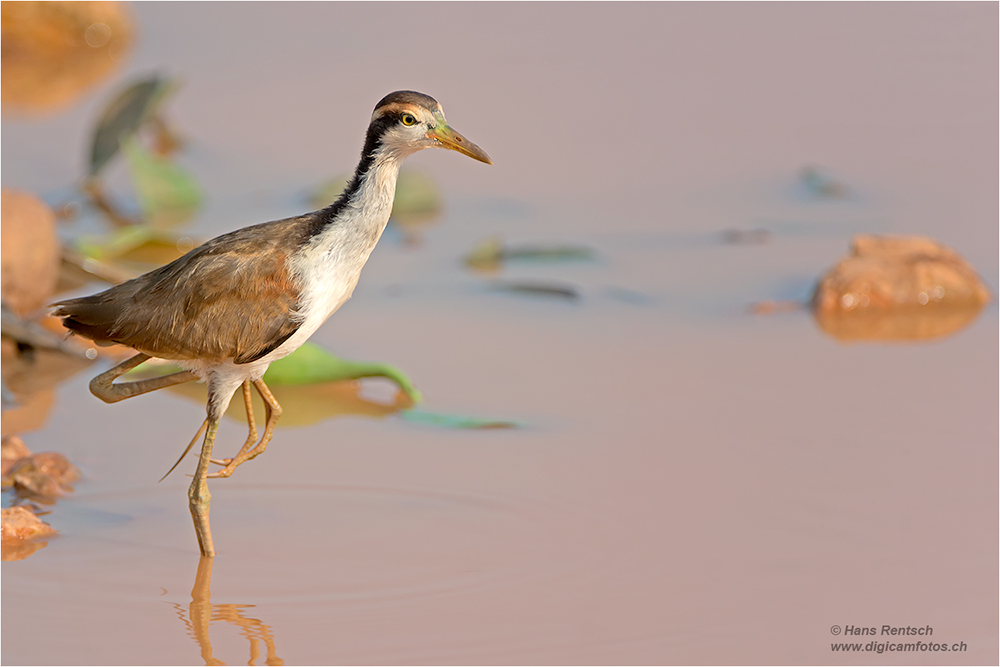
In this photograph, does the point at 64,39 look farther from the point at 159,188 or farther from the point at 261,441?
the point at 261,441

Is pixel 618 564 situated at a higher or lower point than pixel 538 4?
lower

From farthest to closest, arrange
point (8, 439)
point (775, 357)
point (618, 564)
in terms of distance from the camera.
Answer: point (775, 357)
point (8, 439)
point (618, 564)

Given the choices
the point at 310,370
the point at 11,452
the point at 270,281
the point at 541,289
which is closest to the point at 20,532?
the point at 11,452

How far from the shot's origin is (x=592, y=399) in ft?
22.3

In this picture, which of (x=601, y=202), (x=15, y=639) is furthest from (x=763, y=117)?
(x=15, y=639)

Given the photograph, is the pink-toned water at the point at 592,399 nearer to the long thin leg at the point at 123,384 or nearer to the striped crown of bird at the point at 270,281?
the long thin leg at the point at 123,384

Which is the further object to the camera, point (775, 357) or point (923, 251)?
point (923, 251)

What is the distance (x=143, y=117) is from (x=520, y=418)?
4.45 metres

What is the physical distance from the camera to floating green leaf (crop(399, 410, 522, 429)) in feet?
21.0

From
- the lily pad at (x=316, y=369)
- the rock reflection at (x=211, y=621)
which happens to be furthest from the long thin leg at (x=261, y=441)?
the lily pad at (x=316, y=369)

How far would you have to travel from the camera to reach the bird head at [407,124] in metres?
4.91

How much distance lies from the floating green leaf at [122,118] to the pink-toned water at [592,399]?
1.76ft

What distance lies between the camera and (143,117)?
9.49 meters

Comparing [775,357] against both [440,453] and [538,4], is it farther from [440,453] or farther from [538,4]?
[538,4]
